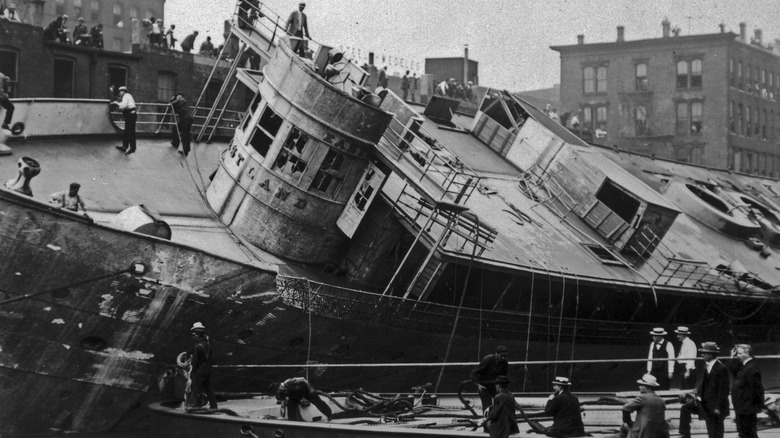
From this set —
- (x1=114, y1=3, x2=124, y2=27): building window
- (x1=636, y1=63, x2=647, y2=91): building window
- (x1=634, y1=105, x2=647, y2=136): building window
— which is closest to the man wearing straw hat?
(x1=634, y1=105, x2=647, y2=136): building window

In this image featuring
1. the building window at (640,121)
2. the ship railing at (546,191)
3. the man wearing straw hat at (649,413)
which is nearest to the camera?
the man wearing straw hat at (649,413)

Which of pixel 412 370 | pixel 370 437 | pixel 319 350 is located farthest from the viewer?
pixel 412 370

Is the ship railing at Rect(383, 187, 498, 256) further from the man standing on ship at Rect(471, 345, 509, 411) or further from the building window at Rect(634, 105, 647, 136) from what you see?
the building window at Rect(634, 105, 647, 136)

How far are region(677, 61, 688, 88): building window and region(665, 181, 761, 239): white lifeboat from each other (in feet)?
84.0

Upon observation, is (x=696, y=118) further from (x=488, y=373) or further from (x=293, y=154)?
(x=488, y=373)

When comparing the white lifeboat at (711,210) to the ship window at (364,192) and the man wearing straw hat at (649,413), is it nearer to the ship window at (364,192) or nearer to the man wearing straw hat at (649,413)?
the ship window at (364,192)

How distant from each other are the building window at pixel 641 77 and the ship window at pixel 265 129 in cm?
4135

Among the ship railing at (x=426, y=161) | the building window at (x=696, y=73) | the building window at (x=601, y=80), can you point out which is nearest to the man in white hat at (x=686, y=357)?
the ship railing at (x=426, y=161)

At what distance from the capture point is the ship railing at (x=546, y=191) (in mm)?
27375

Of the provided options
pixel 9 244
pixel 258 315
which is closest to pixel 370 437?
pixel 258 315

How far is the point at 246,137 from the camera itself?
21578mm

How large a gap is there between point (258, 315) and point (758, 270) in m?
17.3

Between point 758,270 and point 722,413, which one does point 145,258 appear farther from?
point 758,270

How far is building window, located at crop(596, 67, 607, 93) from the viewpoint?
2375 inches
